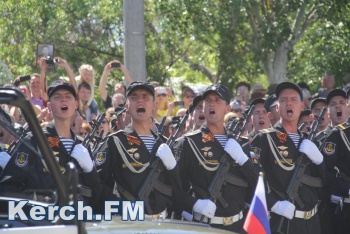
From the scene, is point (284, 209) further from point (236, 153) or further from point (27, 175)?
point (27, 175)

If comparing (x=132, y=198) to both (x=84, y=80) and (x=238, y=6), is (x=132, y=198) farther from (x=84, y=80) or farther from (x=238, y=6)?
(x=238, y=6)

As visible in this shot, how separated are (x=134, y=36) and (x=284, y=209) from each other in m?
3.69

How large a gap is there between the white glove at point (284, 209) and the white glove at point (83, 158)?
202cm

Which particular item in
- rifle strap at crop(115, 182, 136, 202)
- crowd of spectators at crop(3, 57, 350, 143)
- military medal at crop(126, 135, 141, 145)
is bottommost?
rifle strap at crop(115, 182, 136, 202)

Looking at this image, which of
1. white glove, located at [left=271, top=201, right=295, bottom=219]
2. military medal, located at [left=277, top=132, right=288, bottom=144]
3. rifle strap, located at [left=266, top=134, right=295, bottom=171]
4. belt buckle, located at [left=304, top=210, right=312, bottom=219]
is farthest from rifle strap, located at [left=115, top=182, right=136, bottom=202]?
belt buckle, located at [left=304, top=210, right=312, bottom=219]

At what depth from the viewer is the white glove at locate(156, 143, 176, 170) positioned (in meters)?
8.19

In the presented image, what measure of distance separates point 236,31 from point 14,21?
13.0 ft

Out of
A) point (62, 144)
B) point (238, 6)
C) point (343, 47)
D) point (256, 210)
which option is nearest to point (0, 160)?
point (62, 144)

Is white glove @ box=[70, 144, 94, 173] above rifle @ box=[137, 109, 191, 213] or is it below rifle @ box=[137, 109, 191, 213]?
above

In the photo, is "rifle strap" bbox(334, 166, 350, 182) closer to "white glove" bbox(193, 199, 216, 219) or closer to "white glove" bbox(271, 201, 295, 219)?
"white glove" bbox(271, 201, 295, 219)

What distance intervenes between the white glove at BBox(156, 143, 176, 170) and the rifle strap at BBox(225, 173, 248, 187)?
67 centimetres

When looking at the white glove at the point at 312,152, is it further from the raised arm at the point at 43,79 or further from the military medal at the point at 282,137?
the raised arm at the point at 43,79

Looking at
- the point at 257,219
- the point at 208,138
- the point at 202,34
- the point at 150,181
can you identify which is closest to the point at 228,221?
the point at 208,138

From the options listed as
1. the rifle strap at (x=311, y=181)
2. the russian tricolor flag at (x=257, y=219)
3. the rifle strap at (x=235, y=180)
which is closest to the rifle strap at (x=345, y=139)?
the rifle strap at (x=311, y=181)
